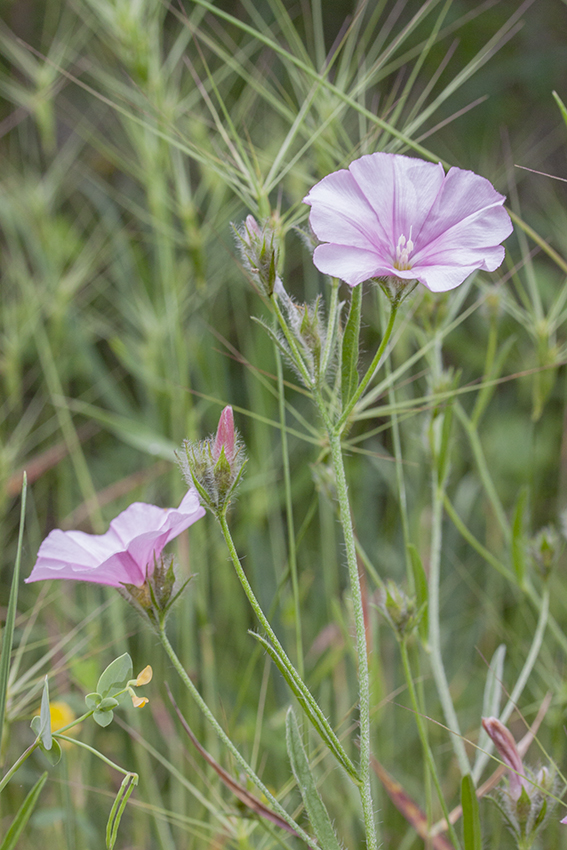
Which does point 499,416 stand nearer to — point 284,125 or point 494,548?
point 494,548

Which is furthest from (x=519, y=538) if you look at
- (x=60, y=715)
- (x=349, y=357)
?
(x=60, y=715)

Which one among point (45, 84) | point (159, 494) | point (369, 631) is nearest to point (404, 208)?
point (369, 631)

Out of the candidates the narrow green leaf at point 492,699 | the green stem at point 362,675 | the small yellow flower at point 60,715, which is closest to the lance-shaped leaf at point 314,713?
the green stem at point 362,675

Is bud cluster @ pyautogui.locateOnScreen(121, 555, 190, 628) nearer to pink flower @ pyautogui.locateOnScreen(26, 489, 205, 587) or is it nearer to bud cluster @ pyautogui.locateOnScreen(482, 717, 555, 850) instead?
pink flower @ pyautogui.locateOnScreen(26, 489, 205, 587)

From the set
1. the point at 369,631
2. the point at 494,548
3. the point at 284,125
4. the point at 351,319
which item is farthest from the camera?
the point at 284,125

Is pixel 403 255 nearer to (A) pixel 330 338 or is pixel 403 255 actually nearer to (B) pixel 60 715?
(A) pixel 330 338

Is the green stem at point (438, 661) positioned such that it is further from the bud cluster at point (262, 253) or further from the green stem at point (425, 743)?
the bud cluster at point (262, 253)
